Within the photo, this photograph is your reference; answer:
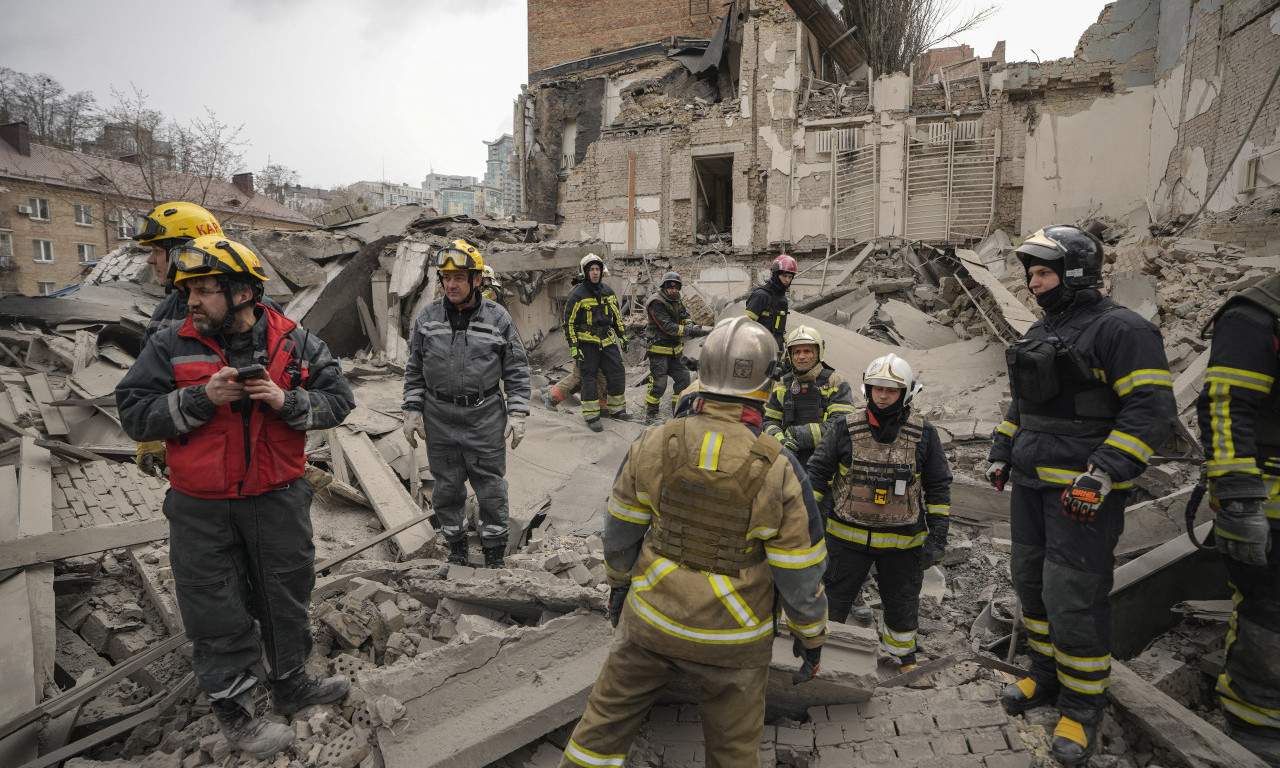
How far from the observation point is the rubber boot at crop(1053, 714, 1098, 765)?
96.7 inches

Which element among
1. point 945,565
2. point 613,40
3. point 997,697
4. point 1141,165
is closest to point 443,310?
point 997,697

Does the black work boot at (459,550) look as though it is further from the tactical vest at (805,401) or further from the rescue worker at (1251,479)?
the rescue worker at (1251,479)

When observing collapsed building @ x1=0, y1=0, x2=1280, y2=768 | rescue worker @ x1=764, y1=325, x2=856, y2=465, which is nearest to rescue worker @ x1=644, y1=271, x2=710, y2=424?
collapsed building @ x1=0, y1=0, x2=1280, y2=768

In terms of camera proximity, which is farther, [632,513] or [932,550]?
[932,550]

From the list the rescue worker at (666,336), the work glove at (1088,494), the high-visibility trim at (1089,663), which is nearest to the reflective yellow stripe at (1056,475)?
the work glove at (1088,494)

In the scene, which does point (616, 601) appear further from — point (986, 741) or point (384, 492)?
point (384, 492)

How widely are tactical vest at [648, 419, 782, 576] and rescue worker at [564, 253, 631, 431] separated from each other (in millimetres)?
5542

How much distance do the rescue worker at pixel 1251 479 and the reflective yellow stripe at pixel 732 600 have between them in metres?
1.87


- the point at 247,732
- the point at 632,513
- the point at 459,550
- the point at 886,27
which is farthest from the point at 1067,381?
the point at 886,27

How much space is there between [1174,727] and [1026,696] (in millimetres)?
501

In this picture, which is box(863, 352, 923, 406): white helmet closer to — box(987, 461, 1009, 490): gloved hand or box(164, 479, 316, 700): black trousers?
box(987, 461, 1009, 490): gloved hand

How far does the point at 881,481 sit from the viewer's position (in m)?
3.05

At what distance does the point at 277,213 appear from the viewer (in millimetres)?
33219

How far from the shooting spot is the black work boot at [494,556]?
13.4 ft
